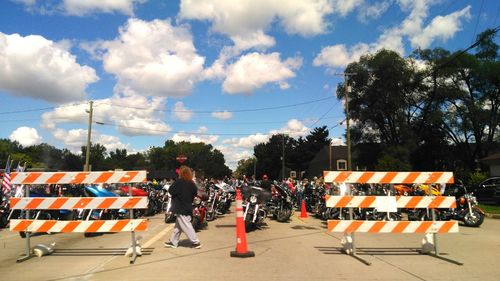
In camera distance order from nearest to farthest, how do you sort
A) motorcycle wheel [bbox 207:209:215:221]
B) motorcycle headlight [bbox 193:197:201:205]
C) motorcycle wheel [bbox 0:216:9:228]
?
motorcycle headlight [bbox 193:197:201:205] → motorcycle wheel [bbox 0:216:9:228] → motorcycle wheel [bbox 207:209:215:221]

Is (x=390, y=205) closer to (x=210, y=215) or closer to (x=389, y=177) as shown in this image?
(x=389, y=177)

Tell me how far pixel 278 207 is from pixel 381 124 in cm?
4144

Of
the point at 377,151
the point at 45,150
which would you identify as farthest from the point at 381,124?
the point at 45,150

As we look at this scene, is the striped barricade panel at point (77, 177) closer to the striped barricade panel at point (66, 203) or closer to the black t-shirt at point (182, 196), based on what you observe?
the striped barricade panel at point (66, 203)

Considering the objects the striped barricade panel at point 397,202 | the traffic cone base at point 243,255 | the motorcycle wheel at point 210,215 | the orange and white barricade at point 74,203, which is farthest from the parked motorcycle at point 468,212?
the orange and white barricade at point 74,203

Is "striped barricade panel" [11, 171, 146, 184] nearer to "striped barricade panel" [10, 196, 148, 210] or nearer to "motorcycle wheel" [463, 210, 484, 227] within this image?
"striped barricade panel" [10, 196, 148, 210]

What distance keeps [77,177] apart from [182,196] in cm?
216

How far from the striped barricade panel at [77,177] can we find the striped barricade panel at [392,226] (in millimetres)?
3970

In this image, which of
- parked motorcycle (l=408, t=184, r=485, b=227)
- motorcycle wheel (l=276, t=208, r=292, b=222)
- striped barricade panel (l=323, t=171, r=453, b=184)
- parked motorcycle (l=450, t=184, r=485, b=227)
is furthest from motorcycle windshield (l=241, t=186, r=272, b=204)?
parked motorcycle (l=450, t=184, r=485, b=227)

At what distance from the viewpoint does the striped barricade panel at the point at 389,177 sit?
948cm

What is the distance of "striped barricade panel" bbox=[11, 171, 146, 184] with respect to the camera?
358 inches

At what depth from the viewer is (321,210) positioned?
18.2 metres

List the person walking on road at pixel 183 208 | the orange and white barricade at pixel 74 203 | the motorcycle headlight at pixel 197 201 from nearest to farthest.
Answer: the orange and white barricade at pixel 74 203
the person walking on road at pixel 183 208
the motorcycle headlight at pixel 197 201

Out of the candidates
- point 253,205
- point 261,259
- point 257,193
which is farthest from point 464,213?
point 261,259
